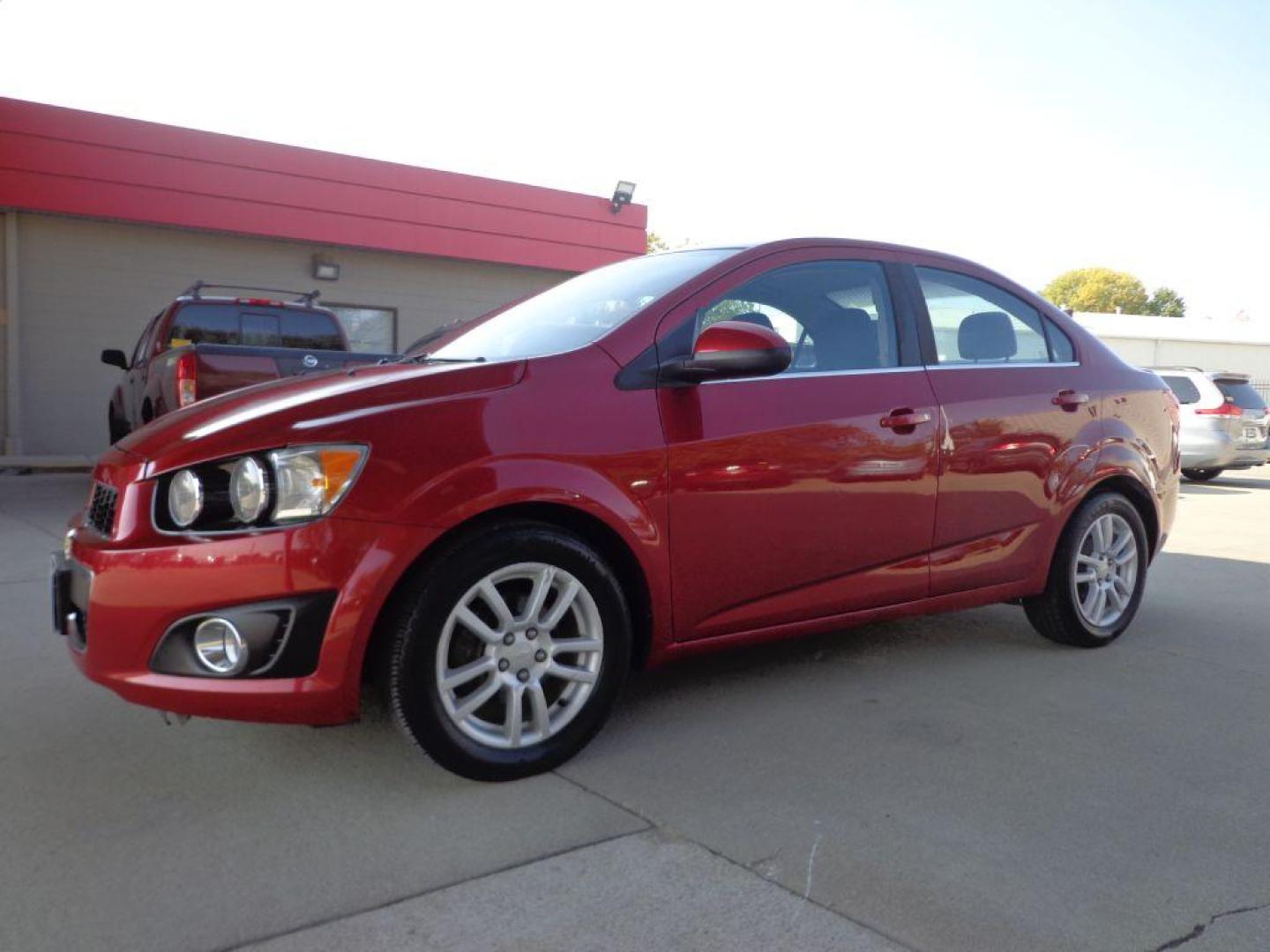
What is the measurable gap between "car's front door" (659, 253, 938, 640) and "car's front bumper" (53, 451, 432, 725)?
0.98 meters

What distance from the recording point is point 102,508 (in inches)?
123

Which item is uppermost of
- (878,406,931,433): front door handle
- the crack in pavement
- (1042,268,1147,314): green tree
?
(1042,268,1147,314): green tree

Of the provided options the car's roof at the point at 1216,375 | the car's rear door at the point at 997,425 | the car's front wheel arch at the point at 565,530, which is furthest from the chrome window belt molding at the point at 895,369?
the car's roof at the point at 1216,375

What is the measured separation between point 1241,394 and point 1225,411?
0.77m

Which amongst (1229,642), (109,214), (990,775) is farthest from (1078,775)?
(109,214)

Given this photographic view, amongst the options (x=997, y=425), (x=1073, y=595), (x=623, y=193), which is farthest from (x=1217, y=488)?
(x=997, y=425)

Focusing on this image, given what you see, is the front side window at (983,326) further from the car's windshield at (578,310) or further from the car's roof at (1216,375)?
the car's roof at (1216,375)

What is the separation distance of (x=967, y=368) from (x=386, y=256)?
1213 cm

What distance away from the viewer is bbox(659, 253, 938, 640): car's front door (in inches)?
137

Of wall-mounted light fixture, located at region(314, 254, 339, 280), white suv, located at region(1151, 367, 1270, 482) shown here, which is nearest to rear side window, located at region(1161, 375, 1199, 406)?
white suv, located at region(1151, 367, 1270, 482)

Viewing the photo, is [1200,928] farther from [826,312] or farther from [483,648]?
[826,312]

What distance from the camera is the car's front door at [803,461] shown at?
11.4ft

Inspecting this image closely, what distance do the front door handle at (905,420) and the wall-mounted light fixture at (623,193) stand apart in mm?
12705

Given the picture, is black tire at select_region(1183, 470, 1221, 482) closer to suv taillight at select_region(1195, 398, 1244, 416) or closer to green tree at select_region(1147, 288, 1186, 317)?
suv taillight at select_region(1195, 398, 1244, 416)
